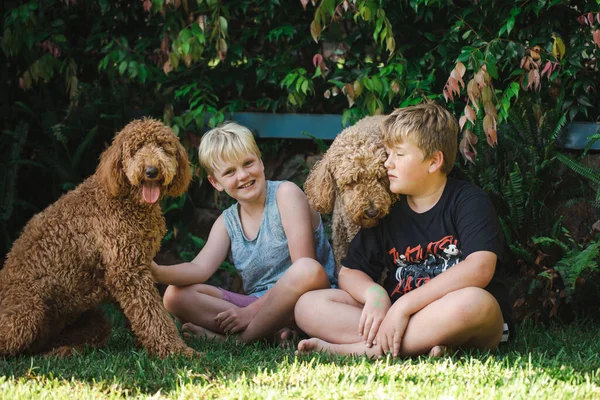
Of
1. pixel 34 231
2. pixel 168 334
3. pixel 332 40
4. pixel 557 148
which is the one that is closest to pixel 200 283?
pixel 168 334

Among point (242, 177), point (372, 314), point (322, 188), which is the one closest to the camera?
point (372, 314)

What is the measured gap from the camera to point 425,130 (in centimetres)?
346

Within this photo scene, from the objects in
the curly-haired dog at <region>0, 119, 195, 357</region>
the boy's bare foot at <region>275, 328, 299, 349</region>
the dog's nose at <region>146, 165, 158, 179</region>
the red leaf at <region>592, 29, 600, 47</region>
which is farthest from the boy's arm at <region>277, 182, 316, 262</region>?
the red leaf at <region>592, 29, 600, 47</region>

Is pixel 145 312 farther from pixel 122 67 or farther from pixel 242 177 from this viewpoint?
pixel 122 67

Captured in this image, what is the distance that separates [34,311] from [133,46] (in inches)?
116

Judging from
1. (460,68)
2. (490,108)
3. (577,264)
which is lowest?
(577,264)

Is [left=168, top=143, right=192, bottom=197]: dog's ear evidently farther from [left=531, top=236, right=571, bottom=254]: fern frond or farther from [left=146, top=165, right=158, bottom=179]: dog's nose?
[left=531, top=236, right=571, bottom=254]: fern frond

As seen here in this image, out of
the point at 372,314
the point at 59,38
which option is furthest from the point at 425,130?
the point at 59,38

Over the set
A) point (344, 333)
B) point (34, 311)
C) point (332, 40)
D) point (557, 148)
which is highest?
point (332, 40)

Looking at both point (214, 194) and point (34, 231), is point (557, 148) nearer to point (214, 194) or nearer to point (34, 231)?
point (214, 194)

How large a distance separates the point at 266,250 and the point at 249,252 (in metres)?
0.11

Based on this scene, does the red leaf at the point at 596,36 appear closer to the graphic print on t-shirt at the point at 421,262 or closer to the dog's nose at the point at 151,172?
the graphic print on t-shirt at the point at 421,262

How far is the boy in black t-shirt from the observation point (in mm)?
3230

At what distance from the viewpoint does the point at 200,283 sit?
13.6 ft
